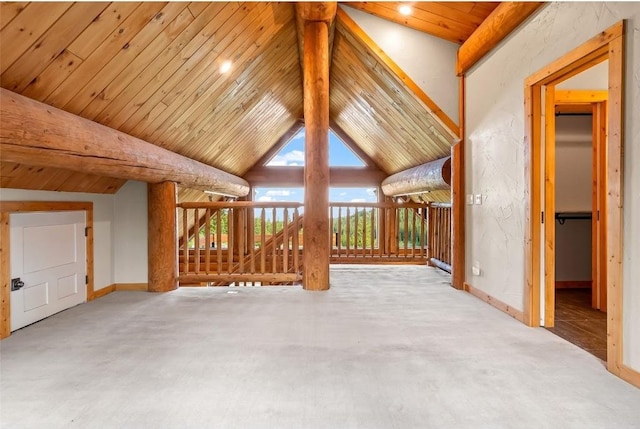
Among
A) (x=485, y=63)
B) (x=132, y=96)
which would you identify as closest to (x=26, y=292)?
(x=132, y=96)

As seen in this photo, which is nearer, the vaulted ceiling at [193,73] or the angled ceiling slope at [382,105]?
the vaulted ceiling at [193,73]

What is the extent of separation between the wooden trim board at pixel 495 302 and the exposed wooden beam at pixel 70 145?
3.51 metres

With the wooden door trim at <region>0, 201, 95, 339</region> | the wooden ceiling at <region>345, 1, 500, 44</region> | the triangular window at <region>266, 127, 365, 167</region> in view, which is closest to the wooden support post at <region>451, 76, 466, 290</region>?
the wooden ceiling at <region>345, 1, 500, 44</region>

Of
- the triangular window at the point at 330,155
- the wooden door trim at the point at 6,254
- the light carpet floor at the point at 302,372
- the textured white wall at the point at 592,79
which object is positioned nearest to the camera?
the light carpet floor at the point at 302,372

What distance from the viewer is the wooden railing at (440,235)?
512 centimetres

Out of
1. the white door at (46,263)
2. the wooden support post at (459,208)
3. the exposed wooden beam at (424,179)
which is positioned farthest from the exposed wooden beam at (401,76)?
the white door at (46,263)

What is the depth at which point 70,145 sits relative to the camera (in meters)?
→ 2.29

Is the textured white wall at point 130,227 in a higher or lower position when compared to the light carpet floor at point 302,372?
higher

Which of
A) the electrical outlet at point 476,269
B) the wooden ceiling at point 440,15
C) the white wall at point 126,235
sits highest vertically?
the wooden ceiling at point 440,15

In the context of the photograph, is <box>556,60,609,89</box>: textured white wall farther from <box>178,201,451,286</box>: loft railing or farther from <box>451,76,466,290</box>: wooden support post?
<box>178,201,451,286</box>: loft railing

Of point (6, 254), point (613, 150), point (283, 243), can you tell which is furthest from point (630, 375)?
point (6, 254)

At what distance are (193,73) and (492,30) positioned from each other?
2.78 meters

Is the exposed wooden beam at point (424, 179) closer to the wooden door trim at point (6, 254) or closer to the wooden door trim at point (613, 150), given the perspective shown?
the wooden door trim at point (613, 150)

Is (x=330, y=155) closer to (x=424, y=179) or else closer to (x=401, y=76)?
(x=424, y=179)
